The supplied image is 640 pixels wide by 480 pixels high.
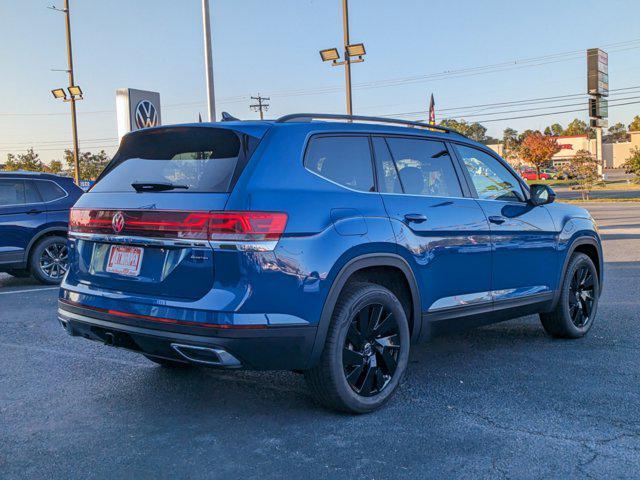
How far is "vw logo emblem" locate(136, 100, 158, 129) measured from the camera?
1208 cm

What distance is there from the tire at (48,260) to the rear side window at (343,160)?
7.31 metres

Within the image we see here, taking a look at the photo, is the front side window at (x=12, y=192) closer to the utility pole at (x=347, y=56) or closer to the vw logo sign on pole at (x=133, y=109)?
the vw logo sign on pole at (x=133, y=109)

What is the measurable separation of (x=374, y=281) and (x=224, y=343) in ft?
3.89

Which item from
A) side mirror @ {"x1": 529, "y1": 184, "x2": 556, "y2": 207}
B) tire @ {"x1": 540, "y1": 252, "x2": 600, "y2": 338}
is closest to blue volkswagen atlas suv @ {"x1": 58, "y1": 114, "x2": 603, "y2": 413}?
side mirror @ {"x1": 529, "y1": 184, "x2": 556, "y2": 207}

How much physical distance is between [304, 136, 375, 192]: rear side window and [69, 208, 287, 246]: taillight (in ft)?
1.82

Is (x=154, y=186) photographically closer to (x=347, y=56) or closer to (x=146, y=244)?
(x=146, y=244)

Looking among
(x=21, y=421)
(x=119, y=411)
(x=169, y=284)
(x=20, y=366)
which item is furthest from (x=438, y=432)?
(x=20, y=366)

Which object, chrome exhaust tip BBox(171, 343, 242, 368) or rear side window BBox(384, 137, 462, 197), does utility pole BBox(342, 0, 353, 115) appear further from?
chrome exhaust tip BBox(171, 343, 242, 368)

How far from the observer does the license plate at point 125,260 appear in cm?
399

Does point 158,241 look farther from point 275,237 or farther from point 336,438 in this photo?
point 336,438

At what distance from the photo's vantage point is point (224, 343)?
143 inches

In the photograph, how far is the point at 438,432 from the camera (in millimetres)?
3877

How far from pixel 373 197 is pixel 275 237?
0.87m

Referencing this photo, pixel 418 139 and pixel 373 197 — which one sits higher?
pixel 418 139
